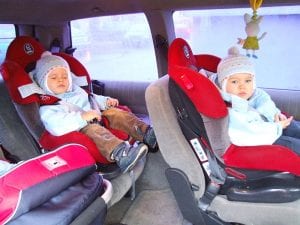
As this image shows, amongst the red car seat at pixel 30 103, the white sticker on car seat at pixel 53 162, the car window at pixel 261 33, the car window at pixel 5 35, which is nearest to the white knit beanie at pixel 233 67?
the car window at pixel 261 33

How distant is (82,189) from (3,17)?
1501 mm

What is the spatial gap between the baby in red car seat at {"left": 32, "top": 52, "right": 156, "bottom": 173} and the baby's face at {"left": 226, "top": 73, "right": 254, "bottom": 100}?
49 centimetres

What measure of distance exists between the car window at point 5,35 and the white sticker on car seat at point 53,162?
1.47 meters

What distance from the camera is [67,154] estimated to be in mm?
1195

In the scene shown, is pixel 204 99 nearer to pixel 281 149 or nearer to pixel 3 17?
pixel 281 149

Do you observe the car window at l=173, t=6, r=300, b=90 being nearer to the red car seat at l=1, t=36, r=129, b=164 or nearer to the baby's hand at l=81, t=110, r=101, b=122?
the baby's hand at l=81, t=110, r=101, b=122

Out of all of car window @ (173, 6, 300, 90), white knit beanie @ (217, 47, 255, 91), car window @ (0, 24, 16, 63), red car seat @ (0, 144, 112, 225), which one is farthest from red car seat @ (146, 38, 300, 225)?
car window @ (0, 24, 16, 63)

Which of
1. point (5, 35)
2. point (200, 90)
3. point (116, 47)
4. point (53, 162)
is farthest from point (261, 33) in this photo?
point (5, 35)

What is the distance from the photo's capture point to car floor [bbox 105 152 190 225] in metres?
1.69

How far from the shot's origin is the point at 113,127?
6.13ft

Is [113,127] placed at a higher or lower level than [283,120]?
lower

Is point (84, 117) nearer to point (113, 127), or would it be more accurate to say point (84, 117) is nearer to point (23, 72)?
point (113, 127)

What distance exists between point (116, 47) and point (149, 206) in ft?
4.97

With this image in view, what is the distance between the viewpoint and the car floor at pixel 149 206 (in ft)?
5.53
